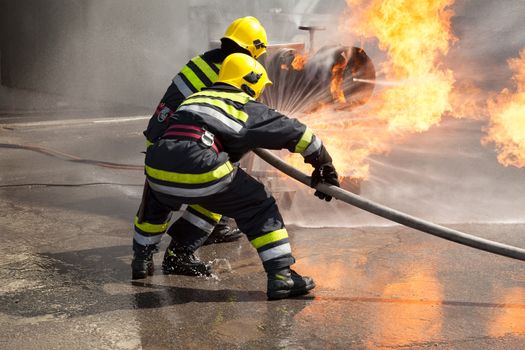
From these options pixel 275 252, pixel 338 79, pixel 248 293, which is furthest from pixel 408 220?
pixel 338 79

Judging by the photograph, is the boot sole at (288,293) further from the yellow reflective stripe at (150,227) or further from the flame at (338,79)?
the flame at (338,79)

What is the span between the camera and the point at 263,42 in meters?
5.34

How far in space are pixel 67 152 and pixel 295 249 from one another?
484 centimetres

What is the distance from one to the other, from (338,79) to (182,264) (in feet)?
8.20

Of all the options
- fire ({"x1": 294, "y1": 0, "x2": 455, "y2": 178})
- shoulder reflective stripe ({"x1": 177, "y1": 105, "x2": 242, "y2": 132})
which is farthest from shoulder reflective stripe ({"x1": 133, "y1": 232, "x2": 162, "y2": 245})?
fire ({"x1": 294, "y1": 0, "x2": 455, "y2": 178})

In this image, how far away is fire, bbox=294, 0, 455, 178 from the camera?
7105 mm

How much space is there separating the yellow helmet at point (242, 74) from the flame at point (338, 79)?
A: 6.24 feet

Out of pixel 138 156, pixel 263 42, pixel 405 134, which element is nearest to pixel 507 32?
pixel 405 134

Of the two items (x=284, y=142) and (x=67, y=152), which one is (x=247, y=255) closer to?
(x=284, y=142)

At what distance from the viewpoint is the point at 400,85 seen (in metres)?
7.20

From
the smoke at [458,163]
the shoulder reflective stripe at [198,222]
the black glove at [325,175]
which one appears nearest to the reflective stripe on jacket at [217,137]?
the black glove at [325,175]

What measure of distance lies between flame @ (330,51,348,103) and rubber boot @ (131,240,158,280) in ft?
8.17

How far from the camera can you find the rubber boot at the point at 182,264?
16.2ft

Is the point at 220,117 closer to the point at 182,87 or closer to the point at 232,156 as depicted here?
the point at 232,156
